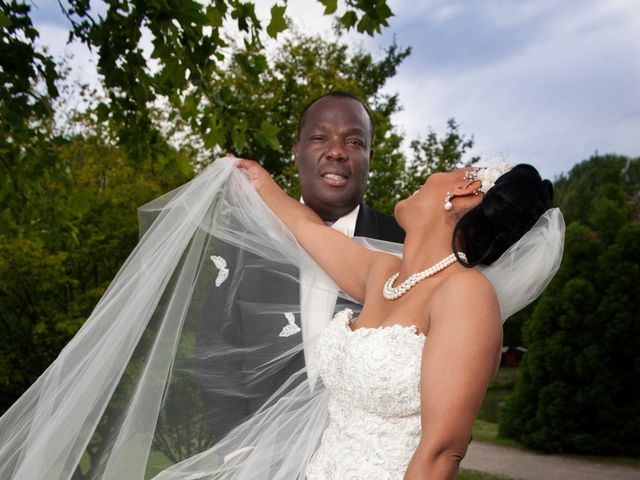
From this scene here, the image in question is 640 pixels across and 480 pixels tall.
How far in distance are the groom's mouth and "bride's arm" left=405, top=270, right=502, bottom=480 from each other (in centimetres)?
131

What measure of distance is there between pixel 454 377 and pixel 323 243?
1.01 metres

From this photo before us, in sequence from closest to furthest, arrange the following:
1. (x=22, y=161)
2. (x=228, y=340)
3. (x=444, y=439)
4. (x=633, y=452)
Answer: (x=444, y=439) < (x=228, y=340) < (x=22, y=161) < (x=633, y=452)

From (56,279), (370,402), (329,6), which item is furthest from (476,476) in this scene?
(370,402)

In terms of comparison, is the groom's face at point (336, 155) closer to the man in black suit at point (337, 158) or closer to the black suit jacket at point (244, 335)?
the man in black suit at point (337, 158)

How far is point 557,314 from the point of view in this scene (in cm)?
1164

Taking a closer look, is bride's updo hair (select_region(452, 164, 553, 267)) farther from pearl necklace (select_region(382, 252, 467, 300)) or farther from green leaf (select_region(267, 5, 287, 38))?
green leaf (select_region(267, 5, 287, 38))

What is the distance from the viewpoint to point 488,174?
243 cm

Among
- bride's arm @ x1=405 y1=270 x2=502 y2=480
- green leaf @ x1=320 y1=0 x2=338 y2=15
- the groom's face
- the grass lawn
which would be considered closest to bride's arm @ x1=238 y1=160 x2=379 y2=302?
the groom's face

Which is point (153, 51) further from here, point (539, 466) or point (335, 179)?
point (539, 466)

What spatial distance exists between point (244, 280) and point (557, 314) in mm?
9576

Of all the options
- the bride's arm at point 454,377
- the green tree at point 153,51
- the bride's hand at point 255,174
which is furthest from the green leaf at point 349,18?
the bride's arm at point 454,377

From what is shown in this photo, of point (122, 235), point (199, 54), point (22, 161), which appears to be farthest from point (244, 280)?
point (122, 235)

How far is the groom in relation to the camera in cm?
283

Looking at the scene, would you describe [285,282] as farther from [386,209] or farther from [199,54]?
[386,209]
